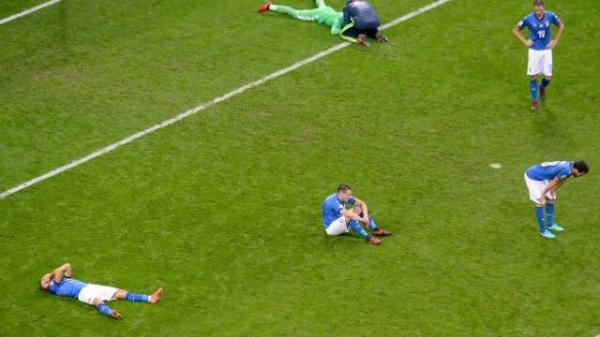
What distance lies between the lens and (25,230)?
24234mm

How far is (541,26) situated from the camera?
26453mm

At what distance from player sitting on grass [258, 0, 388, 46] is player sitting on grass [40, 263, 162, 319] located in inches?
379

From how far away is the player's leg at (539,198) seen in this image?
2319 centimetres

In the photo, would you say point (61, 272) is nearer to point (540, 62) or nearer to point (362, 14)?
point (362, 14)

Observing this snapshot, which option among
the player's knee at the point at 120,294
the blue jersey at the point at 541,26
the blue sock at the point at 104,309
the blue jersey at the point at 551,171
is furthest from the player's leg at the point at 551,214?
the blue sock at the point at 104,309

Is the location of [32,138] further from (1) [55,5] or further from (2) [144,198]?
(1) [55,5]

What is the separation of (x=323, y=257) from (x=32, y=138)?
7355mm

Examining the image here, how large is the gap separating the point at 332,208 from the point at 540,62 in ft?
20.2

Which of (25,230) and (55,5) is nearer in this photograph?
(25,230)

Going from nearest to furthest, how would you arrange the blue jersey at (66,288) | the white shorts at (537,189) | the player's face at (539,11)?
the blue jersey at (66,288)
the white shorts at (537,189)
the player's face at (539,11)

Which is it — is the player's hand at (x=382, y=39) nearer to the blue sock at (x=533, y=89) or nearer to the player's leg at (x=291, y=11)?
the player's leg at (x=291, y=11)

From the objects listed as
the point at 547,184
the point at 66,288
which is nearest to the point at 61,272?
the point at 66,288

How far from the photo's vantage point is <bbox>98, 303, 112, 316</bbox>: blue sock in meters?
21.8

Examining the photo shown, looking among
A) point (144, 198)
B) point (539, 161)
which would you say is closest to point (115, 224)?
point (144, 198)
